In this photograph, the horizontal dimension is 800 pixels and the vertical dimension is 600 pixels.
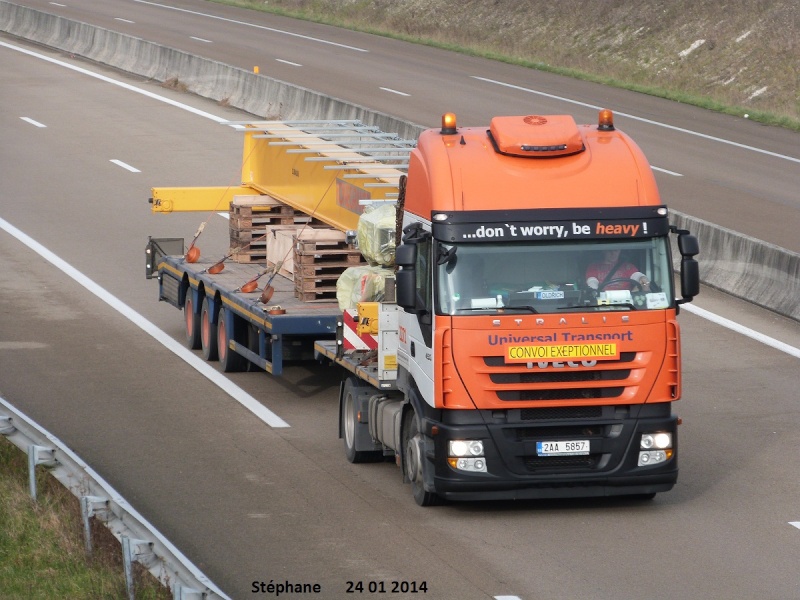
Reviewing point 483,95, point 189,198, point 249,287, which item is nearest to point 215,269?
point 249,287

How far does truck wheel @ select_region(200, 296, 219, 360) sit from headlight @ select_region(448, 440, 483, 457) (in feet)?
24.4

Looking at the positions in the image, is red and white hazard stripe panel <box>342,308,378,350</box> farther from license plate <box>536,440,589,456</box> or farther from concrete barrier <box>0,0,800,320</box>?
concrete barrier <box>0,0,800,320</box>

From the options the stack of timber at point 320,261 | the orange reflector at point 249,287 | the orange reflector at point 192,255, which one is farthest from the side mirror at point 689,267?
the orange reflector at point 192,255

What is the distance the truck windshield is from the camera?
12.4m

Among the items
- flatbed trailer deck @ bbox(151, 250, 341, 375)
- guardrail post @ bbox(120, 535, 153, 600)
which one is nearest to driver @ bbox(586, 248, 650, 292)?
flatbed trailer deck @ bbox(151, 250, 341, 375)

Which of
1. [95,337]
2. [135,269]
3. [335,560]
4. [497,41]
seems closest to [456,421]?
[335,560]

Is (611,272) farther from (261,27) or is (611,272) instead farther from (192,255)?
(261,27)

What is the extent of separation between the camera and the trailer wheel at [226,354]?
737 inches

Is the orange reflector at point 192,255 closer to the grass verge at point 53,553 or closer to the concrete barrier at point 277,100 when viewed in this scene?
the grass verge at point 53,553

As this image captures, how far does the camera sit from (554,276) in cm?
1246

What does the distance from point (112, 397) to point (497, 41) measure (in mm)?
42657

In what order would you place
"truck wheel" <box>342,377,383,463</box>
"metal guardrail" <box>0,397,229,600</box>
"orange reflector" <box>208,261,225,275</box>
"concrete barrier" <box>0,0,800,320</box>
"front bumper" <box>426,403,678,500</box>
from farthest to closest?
"concrete barrier" <box>0,0,800,320</box>, "orange reflector" <box>208,261,225,275</box>, "truck wheel" <box>342,377,383,463</box>, "front bumper" <box>426,403,678,500</box>, "metal guardrail" <box>0,397,229,600</box>

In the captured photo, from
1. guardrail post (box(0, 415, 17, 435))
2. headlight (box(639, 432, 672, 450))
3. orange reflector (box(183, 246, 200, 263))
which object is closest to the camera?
headlight (box(639, 432, 672, 450))

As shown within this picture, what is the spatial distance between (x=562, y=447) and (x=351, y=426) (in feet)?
9.72
